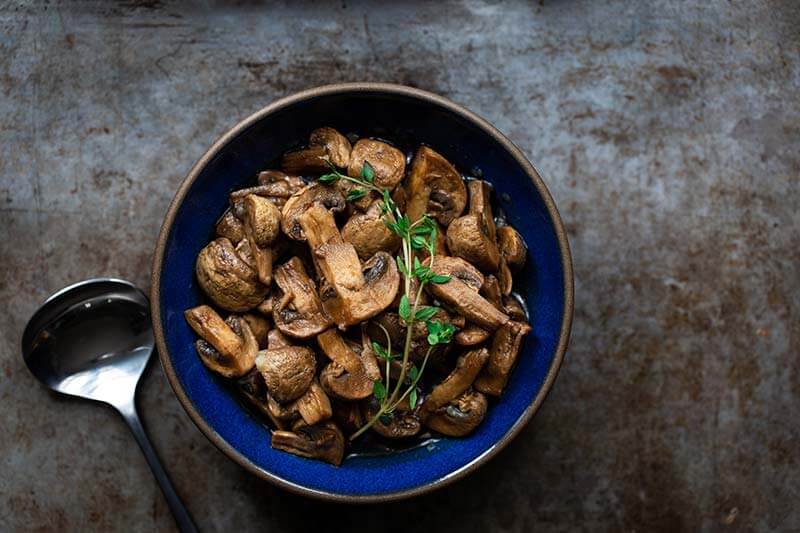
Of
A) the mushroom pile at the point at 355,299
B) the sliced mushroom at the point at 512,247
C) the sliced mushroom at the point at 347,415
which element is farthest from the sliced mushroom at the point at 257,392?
the sliced mushroom at the point at 512,247

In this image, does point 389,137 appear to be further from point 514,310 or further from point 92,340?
point 92,340

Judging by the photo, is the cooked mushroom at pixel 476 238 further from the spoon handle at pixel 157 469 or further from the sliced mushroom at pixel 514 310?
the spoon handle at pixel 157 469

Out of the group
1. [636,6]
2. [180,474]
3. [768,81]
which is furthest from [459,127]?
[180,474]

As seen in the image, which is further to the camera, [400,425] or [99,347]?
[99,347]

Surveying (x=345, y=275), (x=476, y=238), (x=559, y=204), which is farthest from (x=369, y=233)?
(x=559, y=204)

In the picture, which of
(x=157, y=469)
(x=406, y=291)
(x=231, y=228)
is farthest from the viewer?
(x=157, y=469)

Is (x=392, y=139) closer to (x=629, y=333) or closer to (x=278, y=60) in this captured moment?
(x=278, y=60)
